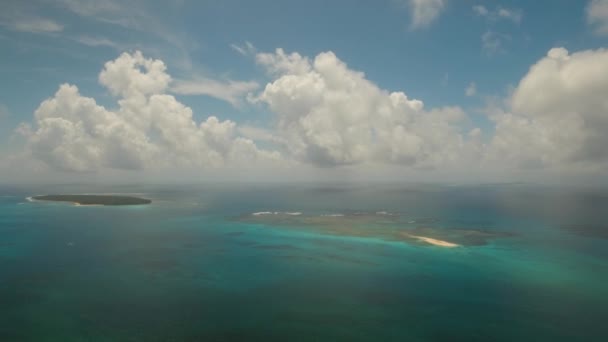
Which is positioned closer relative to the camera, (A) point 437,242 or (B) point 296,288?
(B) point 296,288

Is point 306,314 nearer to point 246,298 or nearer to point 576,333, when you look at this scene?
point 246,298

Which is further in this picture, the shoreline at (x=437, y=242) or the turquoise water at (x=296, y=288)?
the shoreline at (x=437, y=242)

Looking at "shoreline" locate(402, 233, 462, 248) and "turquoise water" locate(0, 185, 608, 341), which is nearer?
"turquoise water" locate(0, 185, 608, 341)

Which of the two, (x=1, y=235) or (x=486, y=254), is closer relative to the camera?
(x=486, y=254)

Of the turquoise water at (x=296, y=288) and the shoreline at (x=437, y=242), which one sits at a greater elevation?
the shoreline at (x=437, y=242)

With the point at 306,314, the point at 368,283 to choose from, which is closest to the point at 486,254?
the point at 368,283

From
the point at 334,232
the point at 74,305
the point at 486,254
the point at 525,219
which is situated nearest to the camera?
the point at 74,305

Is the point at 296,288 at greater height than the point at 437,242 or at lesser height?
lesser

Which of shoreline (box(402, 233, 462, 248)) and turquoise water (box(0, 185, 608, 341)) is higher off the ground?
shoreline (box(402, 233, 462, 248))
